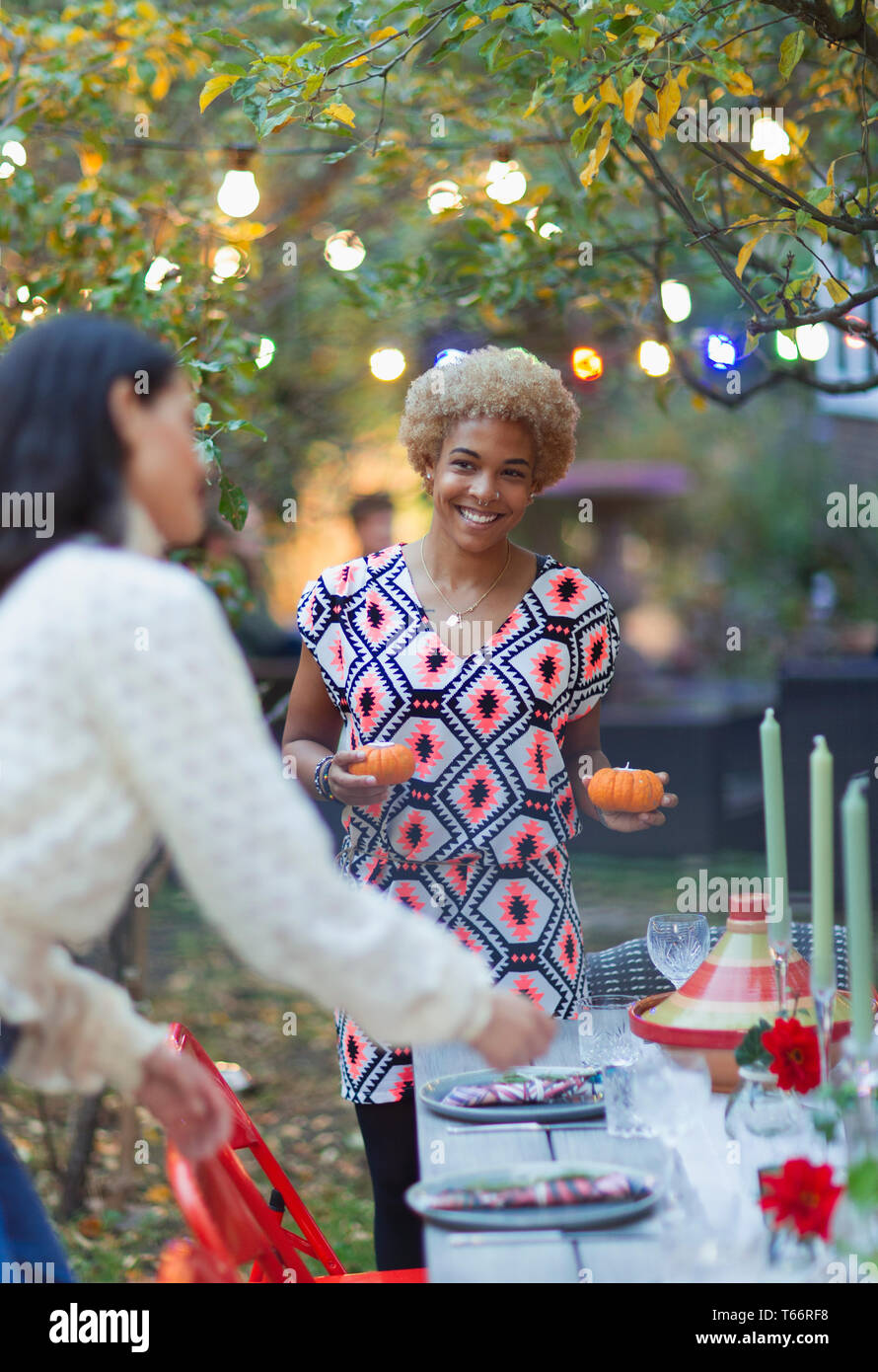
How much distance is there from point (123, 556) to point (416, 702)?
125 centimetres

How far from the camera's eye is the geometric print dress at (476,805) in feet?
8.60

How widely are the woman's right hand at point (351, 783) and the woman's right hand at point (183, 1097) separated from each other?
0.90 m

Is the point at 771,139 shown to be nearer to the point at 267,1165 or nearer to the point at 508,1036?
the point at 508,1036

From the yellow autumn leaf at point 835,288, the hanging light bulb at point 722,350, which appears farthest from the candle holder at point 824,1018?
the hanging light bulb at point 722,350

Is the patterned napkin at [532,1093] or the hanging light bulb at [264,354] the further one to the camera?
the hanging light bulb at [264,354]

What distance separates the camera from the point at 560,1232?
5.36 ft

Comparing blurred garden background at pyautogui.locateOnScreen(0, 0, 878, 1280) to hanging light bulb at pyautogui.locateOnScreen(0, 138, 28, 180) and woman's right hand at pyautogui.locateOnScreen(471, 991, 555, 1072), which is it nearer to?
hanging light bulb at pyautogui.locateOnScreen(0, 138, 28, 180)

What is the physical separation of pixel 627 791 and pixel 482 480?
644mm

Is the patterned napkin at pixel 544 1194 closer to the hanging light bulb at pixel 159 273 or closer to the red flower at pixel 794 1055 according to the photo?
the red flower at pixel 794 1055

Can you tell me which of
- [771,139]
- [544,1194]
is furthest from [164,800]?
[771,139]

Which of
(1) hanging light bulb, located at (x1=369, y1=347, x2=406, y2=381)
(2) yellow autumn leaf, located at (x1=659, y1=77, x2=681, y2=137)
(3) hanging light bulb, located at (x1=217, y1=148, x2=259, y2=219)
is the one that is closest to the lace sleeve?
(2) yellow autumn leaf, located at (x1=659, y1=77, x2=681, y2=137)
